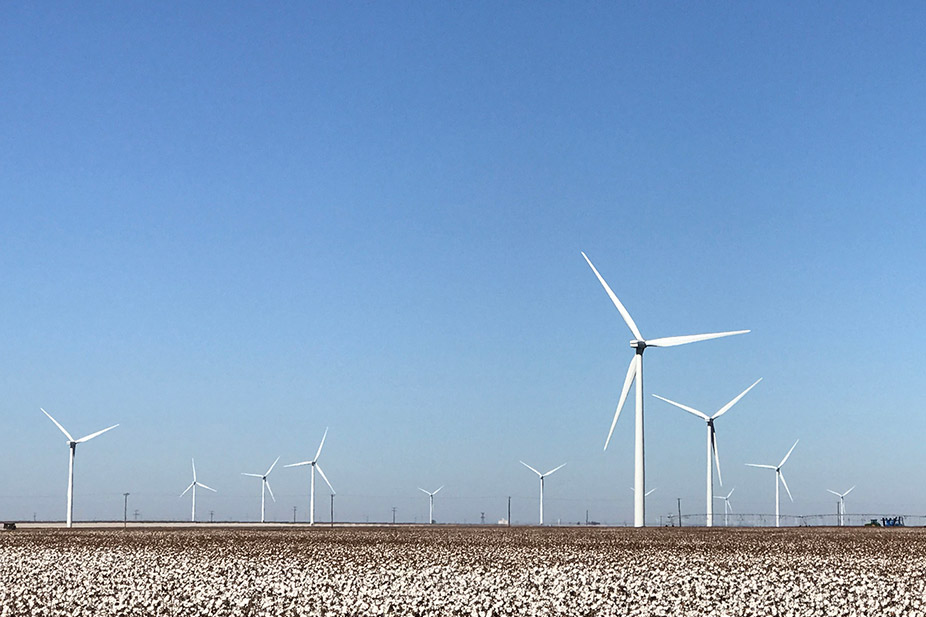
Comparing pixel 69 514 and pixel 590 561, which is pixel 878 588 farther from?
pixel 69 514

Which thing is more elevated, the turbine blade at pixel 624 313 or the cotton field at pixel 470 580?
the turbine blade at pixel 624 313

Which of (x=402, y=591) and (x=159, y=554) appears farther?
(x=159, y=554)

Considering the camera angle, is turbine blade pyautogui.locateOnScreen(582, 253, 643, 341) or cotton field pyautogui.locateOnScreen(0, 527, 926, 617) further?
turbine blade pyautogui.locateOnScreen(582, 253, 643, 341)

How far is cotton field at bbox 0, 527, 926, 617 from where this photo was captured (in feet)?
111

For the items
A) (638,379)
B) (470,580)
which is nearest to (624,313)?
(638,379)

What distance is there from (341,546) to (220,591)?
85.7ft

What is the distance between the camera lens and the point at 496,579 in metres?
41.2

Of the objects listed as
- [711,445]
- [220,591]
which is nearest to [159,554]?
[220,591]

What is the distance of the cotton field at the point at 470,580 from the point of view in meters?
33.9

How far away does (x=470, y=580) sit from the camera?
40.8m

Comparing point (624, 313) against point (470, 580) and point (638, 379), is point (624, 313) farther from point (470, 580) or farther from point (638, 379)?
point (470, 580)

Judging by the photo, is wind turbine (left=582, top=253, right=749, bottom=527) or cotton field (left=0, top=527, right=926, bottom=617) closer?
cotton field (left=0, top=527, right=926, bottom=617)

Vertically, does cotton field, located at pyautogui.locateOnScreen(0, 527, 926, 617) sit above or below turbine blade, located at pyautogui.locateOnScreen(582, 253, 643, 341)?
below

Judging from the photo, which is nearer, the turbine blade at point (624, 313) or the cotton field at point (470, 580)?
the cotton field at point (470, 580)
